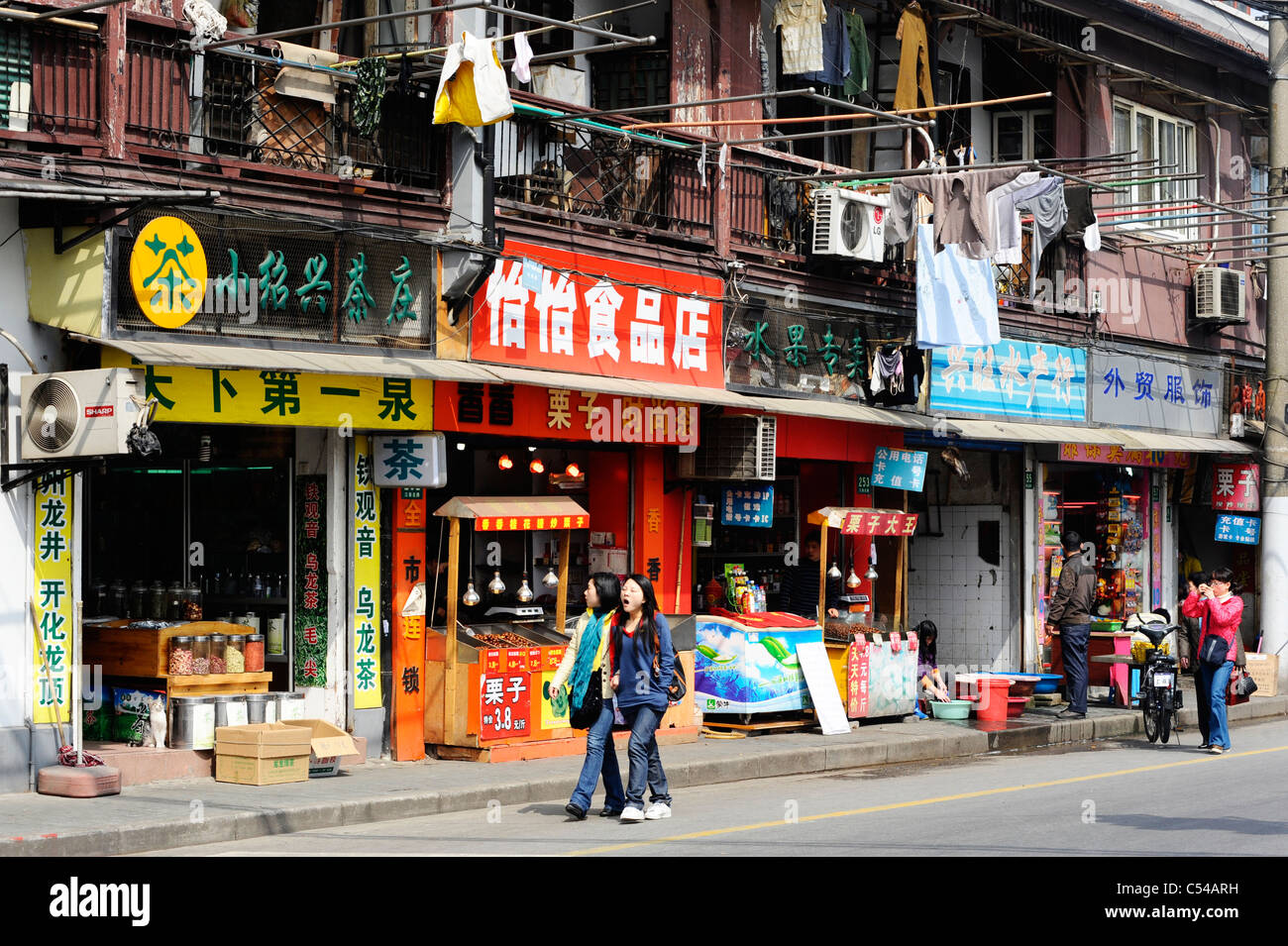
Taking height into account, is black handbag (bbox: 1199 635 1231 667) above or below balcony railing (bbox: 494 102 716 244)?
below

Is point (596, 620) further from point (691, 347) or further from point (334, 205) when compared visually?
point (691, 347)

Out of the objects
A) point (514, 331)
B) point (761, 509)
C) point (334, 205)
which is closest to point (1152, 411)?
point (761, 509)

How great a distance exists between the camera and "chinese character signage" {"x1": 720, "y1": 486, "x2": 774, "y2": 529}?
17.5 m

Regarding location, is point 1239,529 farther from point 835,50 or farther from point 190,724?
point 190,724

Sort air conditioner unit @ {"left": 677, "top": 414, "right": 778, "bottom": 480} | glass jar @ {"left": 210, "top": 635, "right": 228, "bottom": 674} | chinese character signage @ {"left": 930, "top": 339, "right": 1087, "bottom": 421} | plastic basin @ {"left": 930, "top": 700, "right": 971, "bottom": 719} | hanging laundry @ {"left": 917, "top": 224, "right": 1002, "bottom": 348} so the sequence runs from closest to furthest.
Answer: glass jar @ {"left": 210, "top": 635, "right": 228, "bottom": 674}, air conditioner unit @ {"left": 677, "top": 414, "right": 778, "bottom": 480}, plastic basin @ {"left": 930, "top": 700, "right": 971, "bottom": 719}, hanging laundry @ {"left": 917, "top": 224, "right": 1002, "bottom": 348}, chinese character signage @ {"left": 930, "top": 339, "right": 1087, "bottom": 421}

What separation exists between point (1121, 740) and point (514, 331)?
27.6ft

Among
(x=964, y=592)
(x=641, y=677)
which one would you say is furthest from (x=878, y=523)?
(x=641, y=677)

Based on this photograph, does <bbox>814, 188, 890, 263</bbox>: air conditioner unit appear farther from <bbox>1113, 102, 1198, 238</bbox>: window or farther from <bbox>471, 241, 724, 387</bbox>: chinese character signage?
<bbox>1113, 102, 1198, 238</bbox>: window

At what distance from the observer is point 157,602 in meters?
13.8

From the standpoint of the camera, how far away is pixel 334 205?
13648 mm

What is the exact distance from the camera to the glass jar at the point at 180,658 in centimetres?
1305

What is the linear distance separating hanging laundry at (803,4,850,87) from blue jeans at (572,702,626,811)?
32.0 ft

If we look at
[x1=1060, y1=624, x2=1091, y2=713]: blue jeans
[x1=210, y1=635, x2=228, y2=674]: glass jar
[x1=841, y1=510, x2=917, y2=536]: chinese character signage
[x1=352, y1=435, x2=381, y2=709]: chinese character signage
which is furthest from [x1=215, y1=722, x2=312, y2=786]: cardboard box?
[x1=1060, y1=624, x2=1091, y2=713]: blue jeans

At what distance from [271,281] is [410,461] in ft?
6.65
